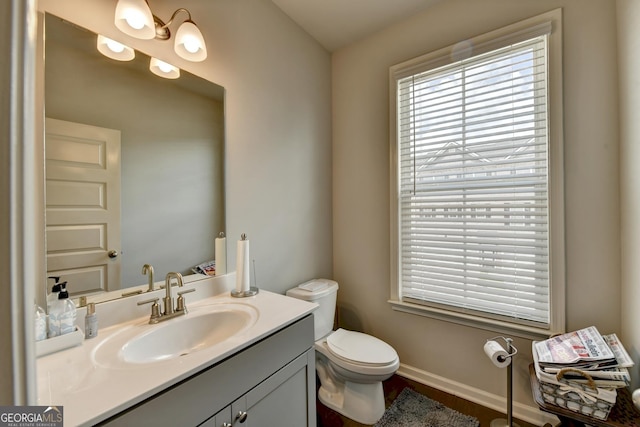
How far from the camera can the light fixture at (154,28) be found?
99cm

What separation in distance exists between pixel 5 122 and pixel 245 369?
0.89m

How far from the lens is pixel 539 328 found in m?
1.45

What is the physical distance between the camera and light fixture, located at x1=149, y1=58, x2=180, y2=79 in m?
1.16

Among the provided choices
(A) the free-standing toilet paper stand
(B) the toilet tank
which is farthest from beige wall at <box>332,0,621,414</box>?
(B) the toilet tank

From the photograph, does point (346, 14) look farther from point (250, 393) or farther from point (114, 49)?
point (250, 393)

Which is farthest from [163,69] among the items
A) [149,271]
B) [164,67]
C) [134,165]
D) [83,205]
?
[149,271]

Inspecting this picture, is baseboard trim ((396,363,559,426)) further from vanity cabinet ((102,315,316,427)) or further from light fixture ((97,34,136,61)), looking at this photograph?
light fixture ((97,34,136,61))

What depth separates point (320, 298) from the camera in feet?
5.75

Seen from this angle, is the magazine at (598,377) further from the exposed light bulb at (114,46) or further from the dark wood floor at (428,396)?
the exposed light bulb at (114,46)

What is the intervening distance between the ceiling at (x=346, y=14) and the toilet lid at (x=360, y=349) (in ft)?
7.00

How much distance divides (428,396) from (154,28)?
246cm

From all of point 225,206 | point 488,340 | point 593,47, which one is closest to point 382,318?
point 488,340

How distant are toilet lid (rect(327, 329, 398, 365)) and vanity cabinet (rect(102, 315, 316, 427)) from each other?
0.39 metres

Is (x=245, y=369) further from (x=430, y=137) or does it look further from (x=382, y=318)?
(x=430, y=137)
